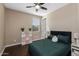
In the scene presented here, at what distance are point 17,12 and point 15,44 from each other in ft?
2.01

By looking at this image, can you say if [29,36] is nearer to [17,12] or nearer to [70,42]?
[17,12]

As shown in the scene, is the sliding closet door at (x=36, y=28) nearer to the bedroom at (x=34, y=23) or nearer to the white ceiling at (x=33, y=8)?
the bedroom at (x=34, y=23)

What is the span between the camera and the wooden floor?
169 centimetres

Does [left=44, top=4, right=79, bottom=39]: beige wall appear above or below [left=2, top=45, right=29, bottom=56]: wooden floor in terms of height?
above

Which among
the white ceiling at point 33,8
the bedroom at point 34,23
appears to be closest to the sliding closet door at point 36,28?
the bedroom at point 34,23

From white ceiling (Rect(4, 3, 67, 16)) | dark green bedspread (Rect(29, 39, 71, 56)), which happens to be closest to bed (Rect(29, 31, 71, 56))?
dark green bedspread (Rect(29, 39, 71, 56))

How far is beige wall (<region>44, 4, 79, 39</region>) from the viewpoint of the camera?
164cm

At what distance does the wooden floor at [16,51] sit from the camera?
1688 millimetres

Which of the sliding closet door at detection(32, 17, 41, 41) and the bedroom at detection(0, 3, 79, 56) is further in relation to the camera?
the sliding closet door at detection(32, 17, 41, 41)

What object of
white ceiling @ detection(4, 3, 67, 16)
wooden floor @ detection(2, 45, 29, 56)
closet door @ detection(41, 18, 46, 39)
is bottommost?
wooden floor @ detection(2, 45, 29, 56)

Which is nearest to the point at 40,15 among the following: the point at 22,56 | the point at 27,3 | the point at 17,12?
the point at 27,3

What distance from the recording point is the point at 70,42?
1.65 meters

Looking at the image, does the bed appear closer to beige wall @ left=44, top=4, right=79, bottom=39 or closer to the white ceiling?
beige wall @ left=44, top=4, right=79, bottom=39

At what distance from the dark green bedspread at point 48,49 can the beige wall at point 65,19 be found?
1.02 feet
